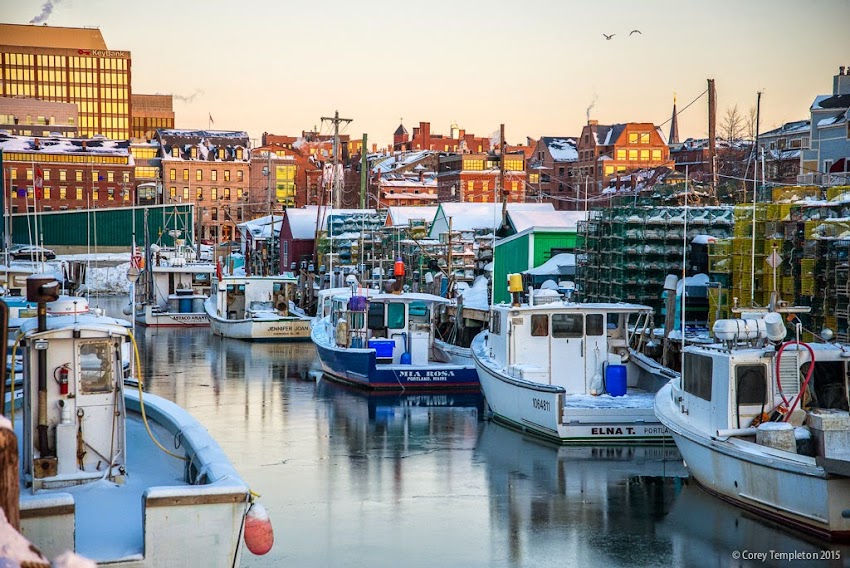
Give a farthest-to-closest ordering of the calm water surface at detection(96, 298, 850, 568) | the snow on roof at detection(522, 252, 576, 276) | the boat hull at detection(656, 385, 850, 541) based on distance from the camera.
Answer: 1. the snow on roof at detection(522, 252, 576, 276)
2. the calm water surface at detection(96, 298, 850, 568)
3. the boat hull at detection(656, 385, 850, 541)

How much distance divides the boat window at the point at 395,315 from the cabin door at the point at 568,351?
7.53 metres

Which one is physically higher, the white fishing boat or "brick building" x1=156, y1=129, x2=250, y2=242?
"brick building" x1=156, y1=129, x2=250, y2=242

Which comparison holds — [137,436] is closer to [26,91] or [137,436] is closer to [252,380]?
[252,380]

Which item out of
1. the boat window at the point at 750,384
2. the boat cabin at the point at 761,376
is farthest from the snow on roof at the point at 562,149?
the boat window at the point at 750,384

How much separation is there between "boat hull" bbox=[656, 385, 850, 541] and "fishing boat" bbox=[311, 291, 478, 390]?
36.7 ft

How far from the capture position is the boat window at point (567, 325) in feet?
72.3

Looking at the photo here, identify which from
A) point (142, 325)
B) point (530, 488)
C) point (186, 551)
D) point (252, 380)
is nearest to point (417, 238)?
point (142, 325)

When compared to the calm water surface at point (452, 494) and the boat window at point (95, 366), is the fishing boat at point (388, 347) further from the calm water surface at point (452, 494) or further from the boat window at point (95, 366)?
the boat window at point (95, 366)

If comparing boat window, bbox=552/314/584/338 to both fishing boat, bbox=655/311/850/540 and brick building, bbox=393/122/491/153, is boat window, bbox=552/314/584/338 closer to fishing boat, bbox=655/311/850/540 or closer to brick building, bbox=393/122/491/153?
fishing boat, bbox=655/311/850/540

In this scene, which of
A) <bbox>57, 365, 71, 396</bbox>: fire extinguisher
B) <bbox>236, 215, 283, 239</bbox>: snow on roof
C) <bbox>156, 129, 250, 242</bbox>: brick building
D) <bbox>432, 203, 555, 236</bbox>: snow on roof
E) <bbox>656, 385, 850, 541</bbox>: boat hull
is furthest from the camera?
<bbox>156, 129, 250, 242</bbox>: brick building

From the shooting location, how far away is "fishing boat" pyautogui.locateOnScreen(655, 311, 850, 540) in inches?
538

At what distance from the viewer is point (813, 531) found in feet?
44.4

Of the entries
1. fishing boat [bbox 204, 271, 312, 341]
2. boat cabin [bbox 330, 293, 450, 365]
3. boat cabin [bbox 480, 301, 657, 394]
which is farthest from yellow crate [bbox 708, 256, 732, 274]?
fishing boat [bbox 204, 271, 312, 341]
